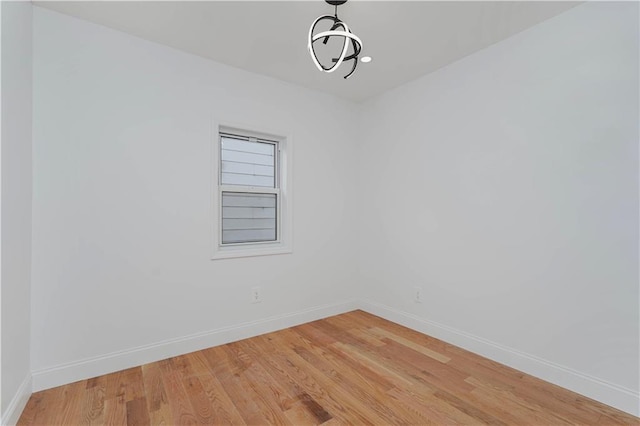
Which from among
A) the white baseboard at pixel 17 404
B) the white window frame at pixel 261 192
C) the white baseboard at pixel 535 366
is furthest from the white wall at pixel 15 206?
the white baseboard at pixel 535 366

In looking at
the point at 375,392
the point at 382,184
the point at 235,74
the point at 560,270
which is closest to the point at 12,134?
the point at 235,74

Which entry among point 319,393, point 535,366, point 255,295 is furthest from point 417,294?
point 255,295

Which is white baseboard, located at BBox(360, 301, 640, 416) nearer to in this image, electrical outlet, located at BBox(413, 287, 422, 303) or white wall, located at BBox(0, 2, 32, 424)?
electrical outlet, located at BBox(413, 287, 422, 303)

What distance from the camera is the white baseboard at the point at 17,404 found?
5.36 feet

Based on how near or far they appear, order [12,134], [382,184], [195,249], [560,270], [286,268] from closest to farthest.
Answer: [12,134] < [560,270] < [195,249] < [286,268] < [382,184]

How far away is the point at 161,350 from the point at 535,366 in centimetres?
288

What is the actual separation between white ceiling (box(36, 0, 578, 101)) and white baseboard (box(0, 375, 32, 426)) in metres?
2.45

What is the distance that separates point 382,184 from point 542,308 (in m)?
1.88

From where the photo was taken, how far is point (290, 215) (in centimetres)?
329

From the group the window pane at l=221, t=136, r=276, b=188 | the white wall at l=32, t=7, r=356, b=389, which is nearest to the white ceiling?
the white wall at l=32, t=7, r=356, b=389

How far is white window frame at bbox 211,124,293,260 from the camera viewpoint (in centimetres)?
281

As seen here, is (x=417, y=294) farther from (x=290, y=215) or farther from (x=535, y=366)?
(x=290, y=215)

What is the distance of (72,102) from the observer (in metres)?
2.18

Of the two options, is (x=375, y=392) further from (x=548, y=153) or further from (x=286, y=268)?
(x=548, y=153)
